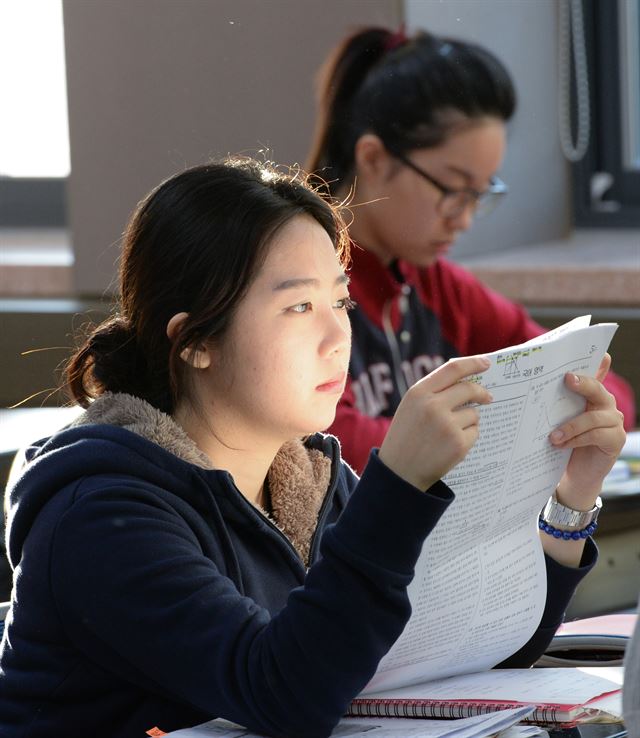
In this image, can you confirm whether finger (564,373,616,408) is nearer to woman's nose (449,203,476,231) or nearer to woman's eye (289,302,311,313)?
woman's eye (289,302,311,313)

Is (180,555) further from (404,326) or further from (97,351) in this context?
(404,326)

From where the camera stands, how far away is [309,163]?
1737mm

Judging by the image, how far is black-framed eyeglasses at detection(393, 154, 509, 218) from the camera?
6.16 ft

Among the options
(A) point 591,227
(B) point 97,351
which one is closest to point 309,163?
(B) point 97,351

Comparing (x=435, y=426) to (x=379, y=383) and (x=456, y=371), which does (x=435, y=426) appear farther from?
(x=379, y=383)

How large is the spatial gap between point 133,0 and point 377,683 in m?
0.93

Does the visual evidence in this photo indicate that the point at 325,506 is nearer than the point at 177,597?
No

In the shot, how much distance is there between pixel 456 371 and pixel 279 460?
311mm

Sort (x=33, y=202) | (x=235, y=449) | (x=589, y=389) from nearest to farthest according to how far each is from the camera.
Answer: (x=589, y=389) → (x=235, y=449) → (x=33, y=202)

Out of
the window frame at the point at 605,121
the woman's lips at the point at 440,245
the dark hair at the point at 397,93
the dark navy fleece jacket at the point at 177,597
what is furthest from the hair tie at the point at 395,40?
the window frame at the point at 605,121

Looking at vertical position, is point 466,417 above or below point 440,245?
above

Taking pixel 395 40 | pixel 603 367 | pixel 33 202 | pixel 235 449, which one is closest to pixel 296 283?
pixel 235 449

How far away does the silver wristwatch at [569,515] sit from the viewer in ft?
3.77

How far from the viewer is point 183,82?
1.62 m
